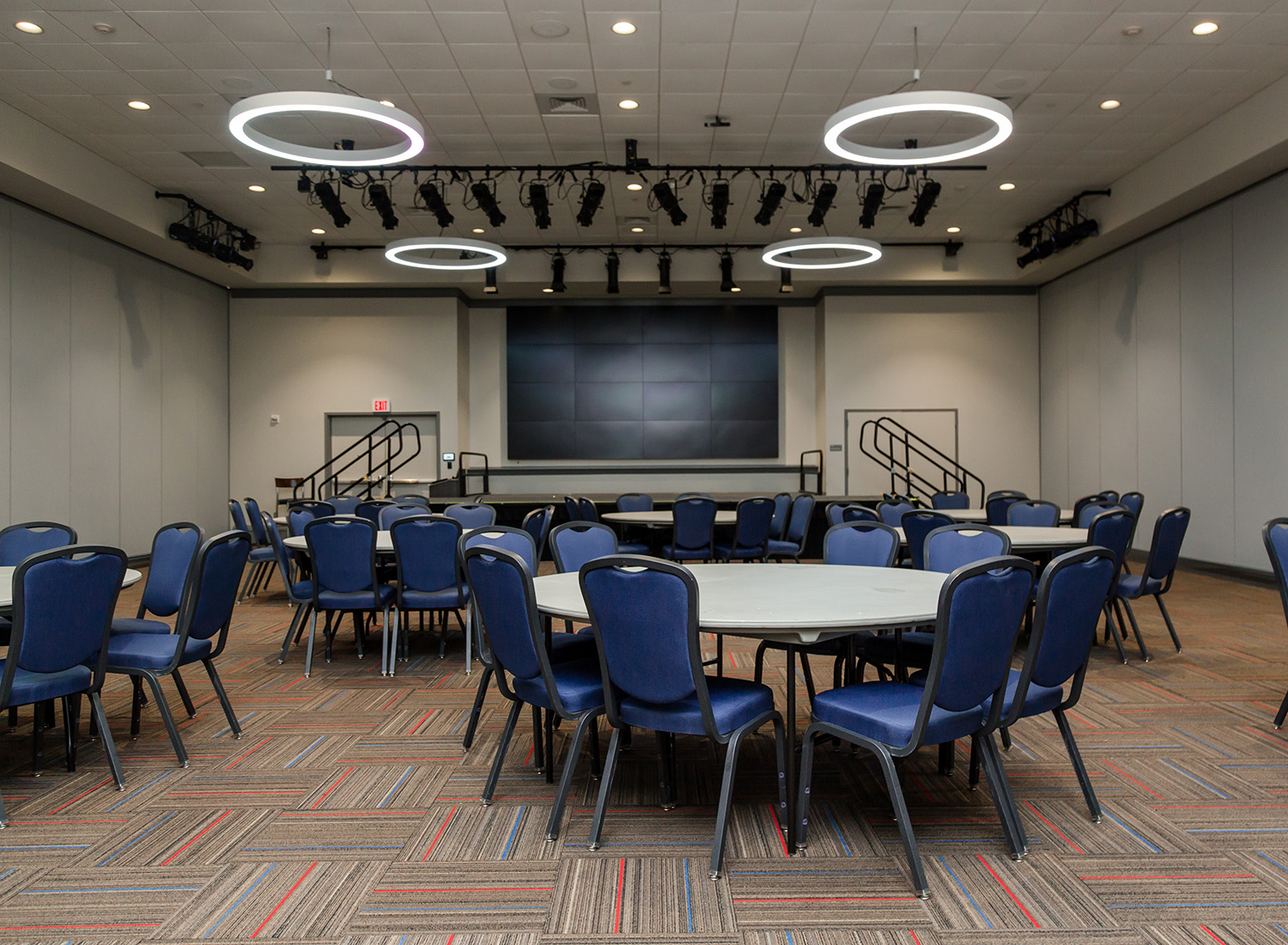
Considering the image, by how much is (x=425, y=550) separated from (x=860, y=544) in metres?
2.51

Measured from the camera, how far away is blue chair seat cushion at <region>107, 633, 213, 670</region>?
138 inches

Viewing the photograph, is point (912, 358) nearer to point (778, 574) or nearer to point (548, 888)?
point (778, 574)

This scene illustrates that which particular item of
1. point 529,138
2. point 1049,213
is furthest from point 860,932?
point 1049,213

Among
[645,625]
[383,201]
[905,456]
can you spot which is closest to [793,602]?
[645,625]

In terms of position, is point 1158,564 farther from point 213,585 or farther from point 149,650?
point 149,650

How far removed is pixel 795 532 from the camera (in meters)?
8.52

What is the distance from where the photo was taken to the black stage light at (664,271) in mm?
11711

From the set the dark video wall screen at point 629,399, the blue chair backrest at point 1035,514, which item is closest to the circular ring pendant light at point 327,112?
the blue chair backrest at point 1035,514

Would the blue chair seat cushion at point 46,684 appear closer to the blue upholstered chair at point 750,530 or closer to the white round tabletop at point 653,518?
the white round tabletop at point 653,518

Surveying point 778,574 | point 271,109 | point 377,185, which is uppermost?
point 377,185

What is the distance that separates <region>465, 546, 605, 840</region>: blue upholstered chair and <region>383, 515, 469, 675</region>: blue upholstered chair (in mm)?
1962

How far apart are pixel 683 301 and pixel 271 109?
349 inches

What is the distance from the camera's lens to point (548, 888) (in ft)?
8.01

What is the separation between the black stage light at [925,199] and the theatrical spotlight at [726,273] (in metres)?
2.99
